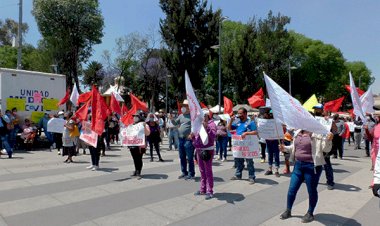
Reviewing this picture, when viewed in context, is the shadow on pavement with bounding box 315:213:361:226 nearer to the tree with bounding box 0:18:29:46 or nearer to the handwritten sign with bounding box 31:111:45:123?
the handwritten sign with bounding box 31:111:45:123

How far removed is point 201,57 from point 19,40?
1750 cm

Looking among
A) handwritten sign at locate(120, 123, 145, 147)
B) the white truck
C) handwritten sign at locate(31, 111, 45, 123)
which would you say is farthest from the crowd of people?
the white truck

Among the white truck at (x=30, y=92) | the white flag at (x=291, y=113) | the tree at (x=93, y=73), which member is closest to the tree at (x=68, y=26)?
the tree at (x=93, y=73)

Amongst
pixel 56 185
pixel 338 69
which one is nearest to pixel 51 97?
pixel 56 185

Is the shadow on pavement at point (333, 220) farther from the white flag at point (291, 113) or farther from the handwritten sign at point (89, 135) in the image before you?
the handwritten sign at point (89, 135)

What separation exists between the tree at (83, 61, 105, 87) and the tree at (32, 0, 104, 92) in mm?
2064

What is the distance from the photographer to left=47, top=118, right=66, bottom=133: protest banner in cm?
1484

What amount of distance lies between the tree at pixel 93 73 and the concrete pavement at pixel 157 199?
123 ft

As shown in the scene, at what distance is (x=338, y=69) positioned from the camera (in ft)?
205

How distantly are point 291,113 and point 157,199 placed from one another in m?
3.23

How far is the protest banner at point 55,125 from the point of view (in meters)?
14.8

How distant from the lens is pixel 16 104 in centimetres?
1588

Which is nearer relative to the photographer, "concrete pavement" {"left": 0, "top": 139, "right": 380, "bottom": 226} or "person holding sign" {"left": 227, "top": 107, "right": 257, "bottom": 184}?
"concrete pavement" {"left": 0, "top": 139, "right": 380, "bottom": 226}

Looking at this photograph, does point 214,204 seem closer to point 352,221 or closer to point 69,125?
point 352,221
